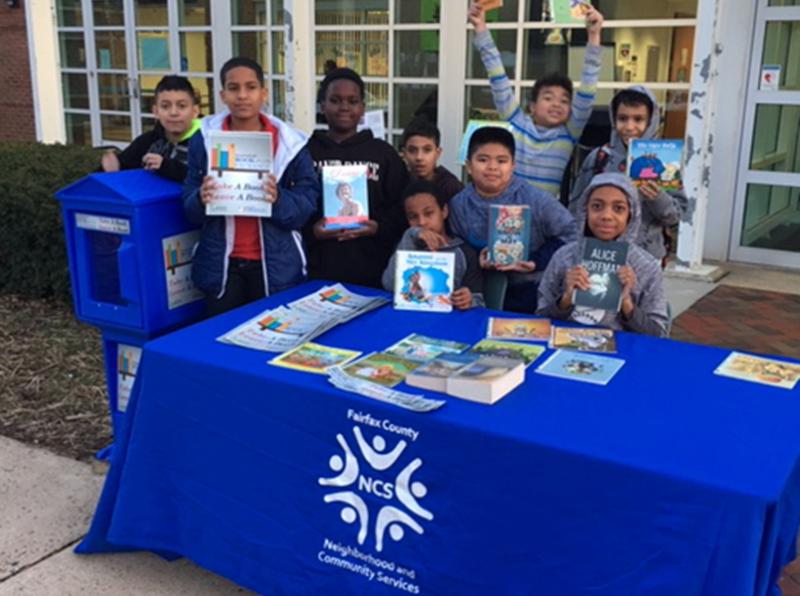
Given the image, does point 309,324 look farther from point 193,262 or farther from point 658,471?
point 658,471

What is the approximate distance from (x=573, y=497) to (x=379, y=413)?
59 cm

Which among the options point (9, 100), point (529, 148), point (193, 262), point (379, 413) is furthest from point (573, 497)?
point (9, 100)

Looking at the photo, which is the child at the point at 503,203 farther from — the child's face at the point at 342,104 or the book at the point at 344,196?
the child's face at the point at 342,104

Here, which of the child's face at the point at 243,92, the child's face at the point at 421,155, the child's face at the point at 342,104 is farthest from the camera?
the child's face at the point at 421,155

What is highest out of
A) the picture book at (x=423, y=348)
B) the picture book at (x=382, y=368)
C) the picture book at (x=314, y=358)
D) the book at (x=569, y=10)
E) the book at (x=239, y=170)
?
the book at (x=569, y=10)

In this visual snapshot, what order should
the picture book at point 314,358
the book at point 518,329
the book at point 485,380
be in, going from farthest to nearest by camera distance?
1. the book at point 518,329
2. the picture book at point 314,358
3. the book at point 485,380

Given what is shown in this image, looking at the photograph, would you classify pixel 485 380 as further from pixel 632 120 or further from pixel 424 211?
pixel 632 120

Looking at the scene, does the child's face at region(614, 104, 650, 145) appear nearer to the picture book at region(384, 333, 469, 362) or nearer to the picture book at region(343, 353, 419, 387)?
the picture book at region(384, 333, 469, 362)

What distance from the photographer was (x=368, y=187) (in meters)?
3.75

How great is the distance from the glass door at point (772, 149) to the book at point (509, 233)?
4834 millimetres

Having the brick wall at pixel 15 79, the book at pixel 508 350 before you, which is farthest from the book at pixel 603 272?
the brick wall at pixel 15 79

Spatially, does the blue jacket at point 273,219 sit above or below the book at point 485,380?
above

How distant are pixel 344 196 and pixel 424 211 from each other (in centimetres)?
35

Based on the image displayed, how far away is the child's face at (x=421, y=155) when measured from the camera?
385 cm
